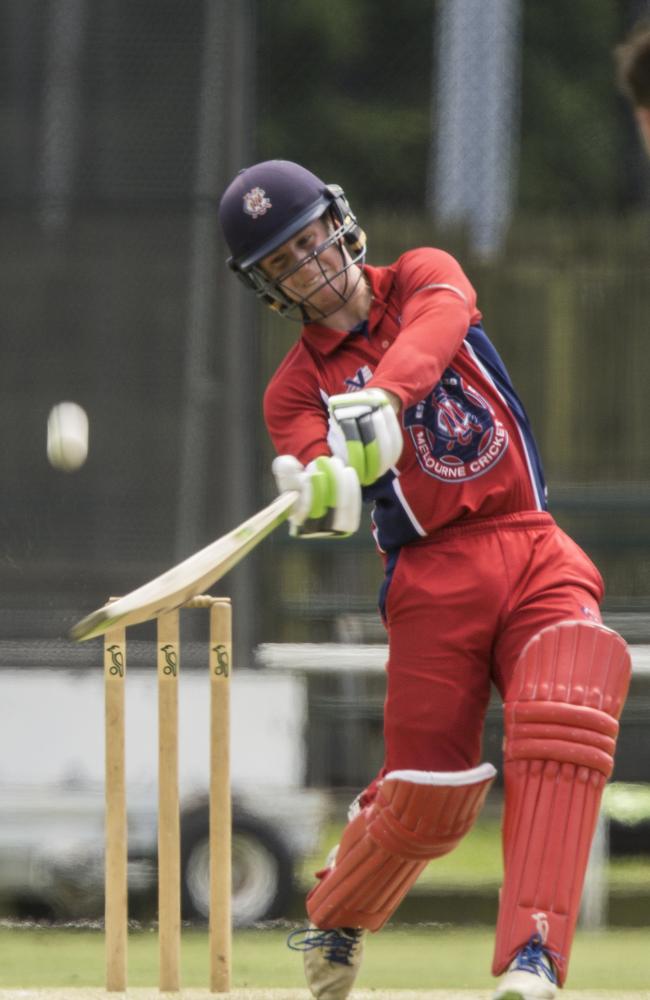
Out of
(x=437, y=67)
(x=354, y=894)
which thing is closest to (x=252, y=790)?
(x=354, y=894)

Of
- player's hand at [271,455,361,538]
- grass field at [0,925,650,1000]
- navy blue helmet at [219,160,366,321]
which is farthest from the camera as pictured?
grass field at [0,925,650,1000]

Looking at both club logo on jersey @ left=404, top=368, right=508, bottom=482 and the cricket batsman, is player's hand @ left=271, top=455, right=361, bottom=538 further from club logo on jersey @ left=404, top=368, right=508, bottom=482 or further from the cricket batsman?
club logo on jersey @ left=404, top=368, right=508, bottom=482

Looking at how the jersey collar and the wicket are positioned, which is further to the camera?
the wicket

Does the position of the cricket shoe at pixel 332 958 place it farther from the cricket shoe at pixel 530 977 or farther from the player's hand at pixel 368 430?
the player's hand at pixel 368 430

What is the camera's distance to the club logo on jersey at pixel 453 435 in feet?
8.87

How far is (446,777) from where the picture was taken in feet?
8.85

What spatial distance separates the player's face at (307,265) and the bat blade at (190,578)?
0.41 m

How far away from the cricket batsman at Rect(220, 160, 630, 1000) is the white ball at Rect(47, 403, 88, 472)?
1229 mm

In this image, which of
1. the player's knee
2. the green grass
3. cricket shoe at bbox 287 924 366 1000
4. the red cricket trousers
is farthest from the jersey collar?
the green grass

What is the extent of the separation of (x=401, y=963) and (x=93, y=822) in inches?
34.6

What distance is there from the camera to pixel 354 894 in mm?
2861

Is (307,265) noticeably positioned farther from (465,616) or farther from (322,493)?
(465,616)

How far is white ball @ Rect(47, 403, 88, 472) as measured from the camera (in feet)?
13.1

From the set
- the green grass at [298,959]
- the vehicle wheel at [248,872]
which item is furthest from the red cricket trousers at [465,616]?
the vehicle wheel at [248,872]
